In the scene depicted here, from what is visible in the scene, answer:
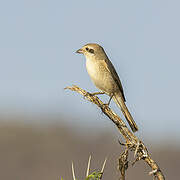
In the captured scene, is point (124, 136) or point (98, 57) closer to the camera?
point (124, 136)

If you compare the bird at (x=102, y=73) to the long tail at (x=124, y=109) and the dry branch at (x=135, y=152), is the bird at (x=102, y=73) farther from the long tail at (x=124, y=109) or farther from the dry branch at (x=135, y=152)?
the dry branch at (x=135, y=152)

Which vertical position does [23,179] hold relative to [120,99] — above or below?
below

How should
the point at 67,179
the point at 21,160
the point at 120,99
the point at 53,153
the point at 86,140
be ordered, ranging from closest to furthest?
the point at 120,99, the point at 67,179, the point at 21,160, the point at 53,153, the point at 86,140

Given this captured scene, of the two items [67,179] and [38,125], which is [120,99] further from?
[38,125]

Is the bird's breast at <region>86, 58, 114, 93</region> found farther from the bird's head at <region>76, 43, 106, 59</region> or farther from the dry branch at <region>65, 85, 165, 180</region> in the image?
the dry branch at <region>65, 85, 165, 180</region>

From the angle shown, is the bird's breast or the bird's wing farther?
the bird's wing

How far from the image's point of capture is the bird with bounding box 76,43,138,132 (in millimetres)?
7609

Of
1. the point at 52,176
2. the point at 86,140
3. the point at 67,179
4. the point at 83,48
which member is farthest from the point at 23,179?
the point at 83,48

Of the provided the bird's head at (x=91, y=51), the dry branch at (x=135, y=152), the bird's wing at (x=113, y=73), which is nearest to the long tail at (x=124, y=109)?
the bird's wing at (x=113, y=73)

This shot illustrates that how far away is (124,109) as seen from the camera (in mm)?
7289

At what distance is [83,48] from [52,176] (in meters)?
14.8

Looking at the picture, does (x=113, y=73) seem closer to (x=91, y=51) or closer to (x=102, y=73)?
(x=102, y=73)

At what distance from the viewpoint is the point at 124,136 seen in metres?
3.18

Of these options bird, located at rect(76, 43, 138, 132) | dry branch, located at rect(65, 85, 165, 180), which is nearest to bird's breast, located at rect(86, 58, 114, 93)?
bird, located at rect(76, 43, 138, 132)
